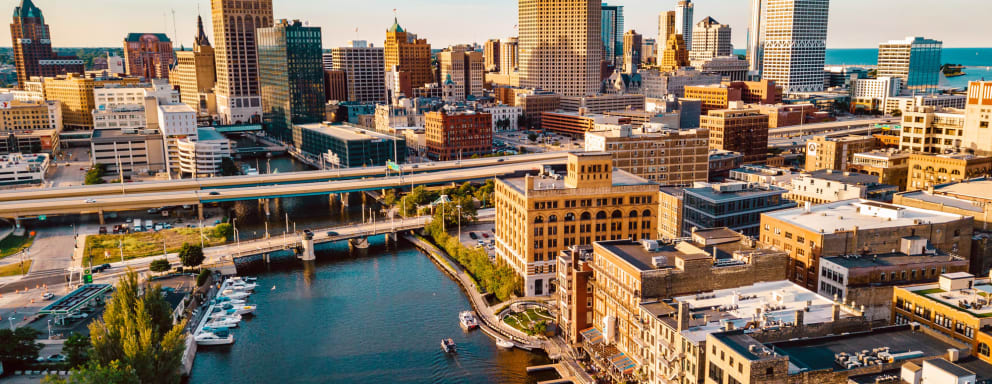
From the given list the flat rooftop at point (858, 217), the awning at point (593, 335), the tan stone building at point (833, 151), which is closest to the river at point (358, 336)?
the awning at point (593, 335)

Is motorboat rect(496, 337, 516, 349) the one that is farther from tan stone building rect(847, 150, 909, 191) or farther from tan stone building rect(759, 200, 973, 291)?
tan stone building rect(847, 150, 909, 191)

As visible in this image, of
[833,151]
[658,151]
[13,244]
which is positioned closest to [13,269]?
[13,244]

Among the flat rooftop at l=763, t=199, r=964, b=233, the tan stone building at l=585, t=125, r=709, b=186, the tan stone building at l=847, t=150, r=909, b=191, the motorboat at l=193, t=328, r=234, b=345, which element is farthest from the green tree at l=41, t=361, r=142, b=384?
the tan stone building at l=847, t=150, r=909, b=191

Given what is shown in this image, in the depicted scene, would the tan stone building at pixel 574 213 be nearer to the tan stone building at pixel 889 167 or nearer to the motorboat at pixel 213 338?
the motorboat at pixel 213 338

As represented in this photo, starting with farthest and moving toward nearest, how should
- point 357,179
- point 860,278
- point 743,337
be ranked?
point 357,179 < point 860,278 < point 743,337

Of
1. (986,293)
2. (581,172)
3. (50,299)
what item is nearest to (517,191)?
(581,172)

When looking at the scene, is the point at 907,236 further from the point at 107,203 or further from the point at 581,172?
the point at 107,203

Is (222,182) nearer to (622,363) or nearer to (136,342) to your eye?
(136,342)
